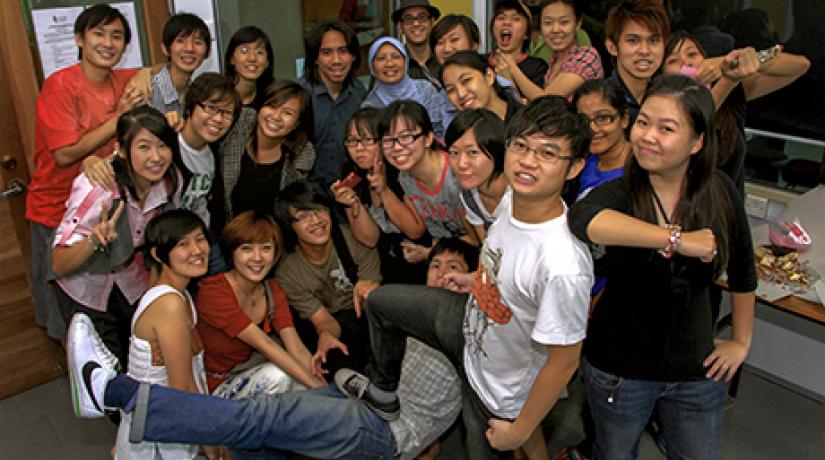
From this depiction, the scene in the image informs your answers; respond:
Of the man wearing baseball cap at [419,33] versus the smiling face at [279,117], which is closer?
the smiling face at [279,117]

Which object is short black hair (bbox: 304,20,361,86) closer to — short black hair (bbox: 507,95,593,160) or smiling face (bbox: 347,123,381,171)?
smiling face (bbox: 347,123,381,171)

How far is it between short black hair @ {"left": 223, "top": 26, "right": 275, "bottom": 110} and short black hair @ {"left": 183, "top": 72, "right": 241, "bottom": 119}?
0.22 metres

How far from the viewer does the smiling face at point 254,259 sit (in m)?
2.56

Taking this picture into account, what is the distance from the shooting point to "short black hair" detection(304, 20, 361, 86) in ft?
10.1

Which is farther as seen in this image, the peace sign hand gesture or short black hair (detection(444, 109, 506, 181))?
the peace sign hand gesture

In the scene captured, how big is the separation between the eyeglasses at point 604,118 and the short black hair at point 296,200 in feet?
3.66

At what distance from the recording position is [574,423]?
7.44 ft

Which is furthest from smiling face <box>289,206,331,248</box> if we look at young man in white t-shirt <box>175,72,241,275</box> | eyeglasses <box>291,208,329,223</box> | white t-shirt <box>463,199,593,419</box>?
white t-shirt <box>463,199,593,419</box>

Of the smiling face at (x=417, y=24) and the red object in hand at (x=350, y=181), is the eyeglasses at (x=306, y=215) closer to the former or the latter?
the red object in hand at (x=350, y=181)

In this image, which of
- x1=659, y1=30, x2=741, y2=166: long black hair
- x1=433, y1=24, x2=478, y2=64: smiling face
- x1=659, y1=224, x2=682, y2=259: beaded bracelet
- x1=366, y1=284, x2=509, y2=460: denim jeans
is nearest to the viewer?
x1=659, y1=224, x2=682, y2=259: beaded bracelet

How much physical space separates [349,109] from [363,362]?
3.92 feet

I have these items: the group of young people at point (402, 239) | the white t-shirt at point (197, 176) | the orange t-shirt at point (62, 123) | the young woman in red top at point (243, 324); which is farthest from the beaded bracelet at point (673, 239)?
the orange t-shirt at point (62, 123)

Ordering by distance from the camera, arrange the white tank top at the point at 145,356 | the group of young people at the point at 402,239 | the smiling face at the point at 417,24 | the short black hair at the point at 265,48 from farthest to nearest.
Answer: the smiling face at the point at 417,24 < the short black hair at the point at 265,48 < the white tank top at the point at 145,356 < the group of young people at the point at 402,239

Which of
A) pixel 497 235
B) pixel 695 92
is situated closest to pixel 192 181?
pixel 497 235
